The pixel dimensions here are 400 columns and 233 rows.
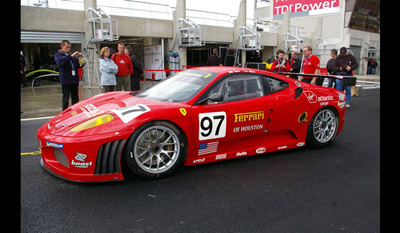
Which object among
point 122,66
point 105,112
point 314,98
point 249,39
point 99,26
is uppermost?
point 249,39

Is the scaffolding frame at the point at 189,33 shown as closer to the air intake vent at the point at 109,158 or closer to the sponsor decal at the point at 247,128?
the sponsor decal at the point at 247,128

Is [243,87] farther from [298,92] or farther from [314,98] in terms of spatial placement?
[314,98]

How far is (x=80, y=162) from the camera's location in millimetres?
3238

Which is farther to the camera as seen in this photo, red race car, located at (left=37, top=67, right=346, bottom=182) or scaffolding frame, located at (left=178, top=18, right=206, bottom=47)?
scaffolding frame, located at (left=178, top=18, right=206, bottom=47)

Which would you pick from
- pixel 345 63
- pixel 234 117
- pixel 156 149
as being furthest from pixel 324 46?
pixel 156 149

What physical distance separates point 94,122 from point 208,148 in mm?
1406

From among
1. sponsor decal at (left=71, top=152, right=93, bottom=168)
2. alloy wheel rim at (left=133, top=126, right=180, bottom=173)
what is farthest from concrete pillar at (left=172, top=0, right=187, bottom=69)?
sponsor decal at (left=71, top=152, right=93, bottom=168)

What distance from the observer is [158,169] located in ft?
11.8

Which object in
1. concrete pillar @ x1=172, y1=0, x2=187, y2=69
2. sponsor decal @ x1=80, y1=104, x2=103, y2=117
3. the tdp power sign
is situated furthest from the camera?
the tdp power sign

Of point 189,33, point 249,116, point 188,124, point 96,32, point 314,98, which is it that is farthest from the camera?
point 189,33

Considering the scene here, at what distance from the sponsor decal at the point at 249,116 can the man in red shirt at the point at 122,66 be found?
468 centimetres

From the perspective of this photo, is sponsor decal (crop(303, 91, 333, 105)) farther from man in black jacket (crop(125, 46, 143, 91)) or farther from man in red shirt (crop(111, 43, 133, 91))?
man in black jacket (crop(125, 46, 143, 91))

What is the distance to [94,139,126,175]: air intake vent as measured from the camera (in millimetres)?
3266
